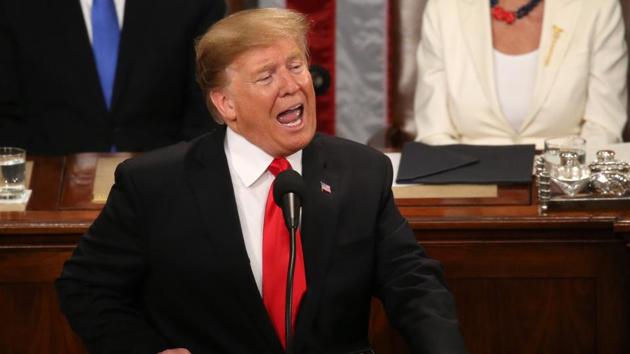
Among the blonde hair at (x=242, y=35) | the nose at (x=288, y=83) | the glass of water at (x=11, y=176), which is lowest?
the glass of water at (x=11, y=176)

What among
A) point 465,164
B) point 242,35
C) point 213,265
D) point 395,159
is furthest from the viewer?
point 395,159

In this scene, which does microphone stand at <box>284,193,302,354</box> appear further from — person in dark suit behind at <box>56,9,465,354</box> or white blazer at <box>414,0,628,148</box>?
white blazer at <box>414,0,628,148</box>

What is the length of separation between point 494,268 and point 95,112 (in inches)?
67.5

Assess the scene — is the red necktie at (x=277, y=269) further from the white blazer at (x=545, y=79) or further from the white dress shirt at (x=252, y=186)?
the white blazer at (x=545, y=79)

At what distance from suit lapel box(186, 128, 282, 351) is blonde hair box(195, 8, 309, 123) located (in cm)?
19

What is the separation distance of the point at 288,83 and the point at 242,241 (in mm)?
363

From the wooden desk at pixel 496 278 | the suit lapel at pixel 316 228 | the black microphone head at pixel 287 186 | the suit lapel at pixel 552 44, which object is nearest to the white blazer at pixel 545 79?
the suit lapel at pixel 552 44

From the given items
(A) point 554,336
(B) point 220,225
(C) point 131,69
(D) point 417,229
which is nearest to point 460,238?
(D) point 417,229

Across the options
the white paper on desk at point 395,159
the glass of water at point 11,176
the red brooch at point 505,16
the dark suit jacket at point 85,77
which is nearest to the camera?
the glass of water at point 11,176

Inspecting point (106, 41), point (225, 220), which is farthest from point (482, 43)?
point (225, 220)

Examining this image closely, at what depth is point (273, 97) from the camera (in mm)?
2885

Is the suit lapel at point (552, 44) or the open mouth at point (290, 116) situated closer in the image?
the open mouth at point (290, 116)

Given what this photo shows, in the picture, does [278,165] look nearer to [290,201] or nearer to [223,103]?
[223,103]

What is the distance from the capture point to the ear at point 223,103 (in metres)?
2.95
